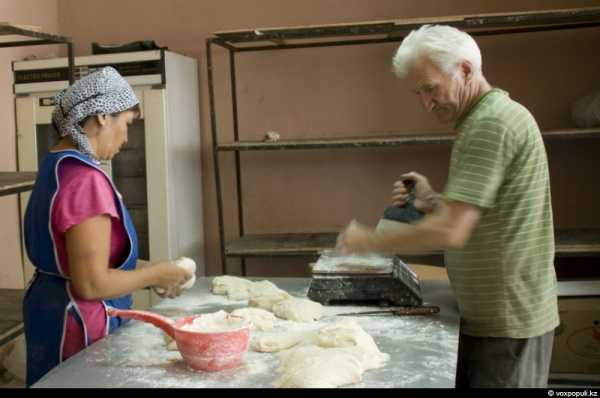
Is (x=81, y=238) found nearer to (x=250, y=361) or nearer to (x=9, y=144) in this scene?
(x=250, y=361)

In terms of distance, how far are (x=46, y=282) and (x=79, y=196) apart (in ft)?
1.02

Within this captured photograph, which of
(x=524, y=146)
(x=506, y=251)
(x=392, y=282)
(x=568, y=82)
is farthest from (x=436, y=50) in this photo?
(x=568, y=82)

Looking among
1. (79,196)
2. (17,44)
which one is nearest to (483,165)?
(79,196)

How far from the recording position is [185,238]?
4.03m

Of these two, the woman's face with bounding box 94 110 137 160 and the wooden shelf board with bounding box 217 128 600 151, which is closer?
the woman's face with bounding box 94 110 137 160

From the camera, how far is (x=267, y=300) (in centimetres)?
210

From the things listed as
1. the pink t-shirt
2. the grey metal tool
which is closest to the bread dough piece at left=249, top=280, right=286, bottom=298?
the grey metal tool

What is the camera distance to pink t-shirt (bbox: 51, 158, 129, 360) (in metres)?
1.67

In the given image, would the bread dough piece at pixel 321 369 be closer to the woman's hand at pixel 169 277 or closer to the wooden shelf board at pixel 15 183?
the woman's hand at pixel 169 277

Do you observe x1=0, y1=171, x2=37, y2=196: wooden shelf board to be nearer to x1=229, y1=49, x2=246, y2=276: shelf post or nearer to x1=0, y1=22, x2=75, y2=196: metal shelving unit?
x1=0, y1=22, x2=75, y2=196: metal shelving unit

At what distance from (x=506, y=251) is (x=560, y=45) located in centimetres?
257

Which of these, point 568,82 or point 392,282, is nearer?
point 392,282

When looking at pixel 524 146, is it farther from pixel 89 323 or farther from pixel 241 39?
pixel 241 39

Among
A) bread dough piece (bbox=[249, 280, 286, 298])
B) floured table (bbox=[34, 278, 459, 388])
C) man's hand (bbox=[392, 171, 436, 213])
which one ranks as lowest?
floured table (bbox=[34, 278, 459, 388])
